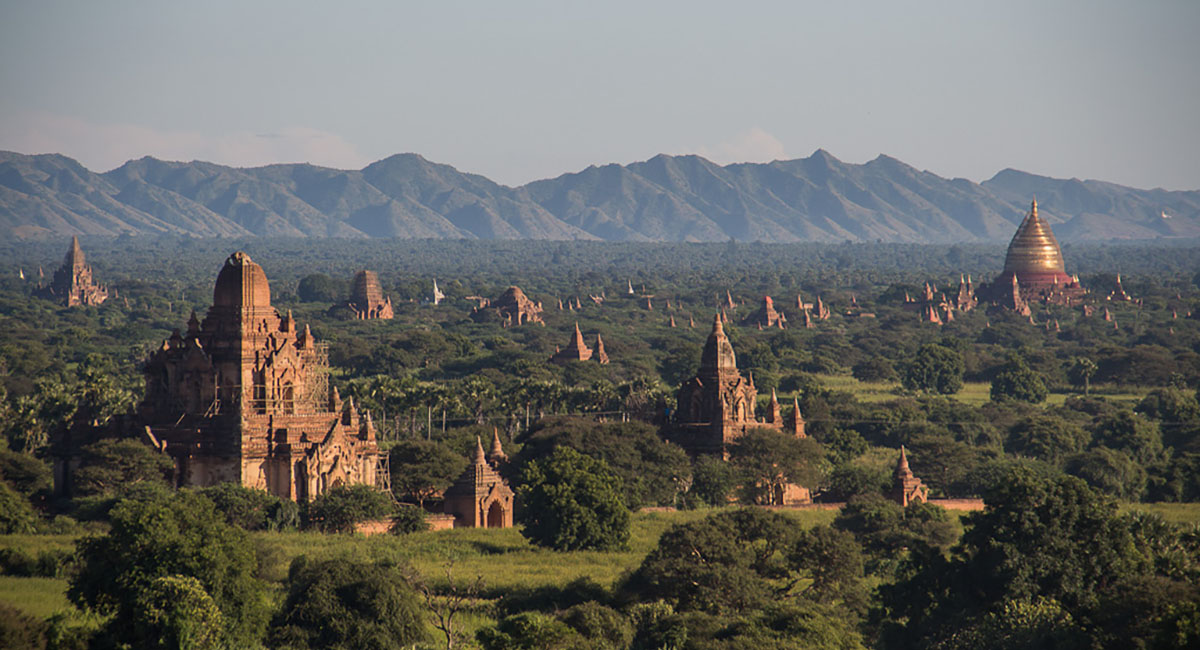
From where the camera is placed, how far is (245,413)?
2569 inches

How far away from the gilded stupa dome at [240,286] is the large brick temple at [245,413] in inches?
1.5

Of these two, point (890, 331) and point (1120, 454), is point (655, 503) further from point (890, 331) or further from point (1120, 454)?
point (890, 331)

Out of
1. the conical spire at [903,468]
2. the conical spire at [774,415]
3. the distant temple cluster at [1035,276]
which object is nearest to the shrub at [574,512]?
the conical spire at [903,468]

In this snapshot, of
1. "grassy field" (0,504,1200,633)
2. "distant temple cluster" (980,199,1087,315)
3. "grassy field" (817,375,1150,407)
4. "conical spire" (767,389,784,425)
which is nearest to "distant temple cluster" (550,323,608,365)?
"grassy field" (817,375,1150,407)

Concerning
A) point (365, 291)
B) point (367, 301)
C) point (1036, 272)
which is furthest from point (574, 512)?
point (1036, 272)

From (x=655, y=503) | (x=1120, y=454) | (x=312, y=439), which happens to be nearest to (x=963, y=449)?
(x=1120, y=454)

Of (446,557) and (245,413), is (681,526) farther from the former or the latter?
(245,413)

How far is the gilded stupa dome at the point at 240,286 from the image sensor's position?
6700cm

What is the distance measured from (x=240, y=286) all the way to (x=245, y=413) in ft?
16.3

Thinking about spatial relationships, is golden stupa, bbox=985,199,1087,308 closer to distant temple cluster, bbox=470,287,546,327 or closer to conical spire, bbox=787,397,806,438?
distant temple cluster, bbox=470,287,546,327

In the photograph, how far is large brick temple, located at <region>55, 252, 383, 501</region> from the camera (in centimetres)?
6481

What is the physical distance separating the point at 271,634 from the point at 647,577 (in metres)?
10.1

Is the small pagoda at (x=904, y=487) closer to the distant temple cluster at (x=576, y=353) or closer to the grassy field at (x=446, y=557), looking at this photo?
the grassy field at (x=446, y=557)

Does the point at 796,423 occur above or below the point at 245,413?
below
